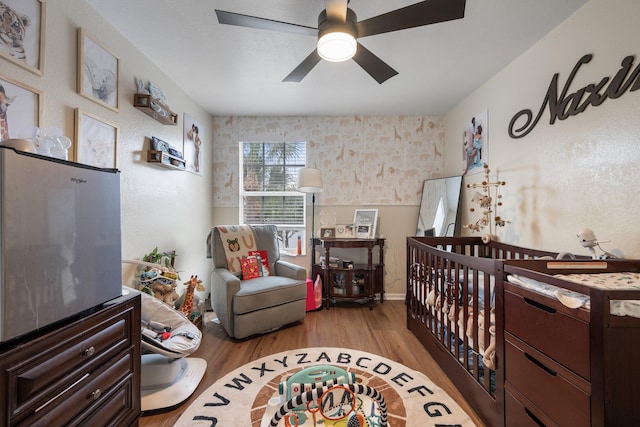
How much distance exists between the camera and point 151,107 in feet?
6.91

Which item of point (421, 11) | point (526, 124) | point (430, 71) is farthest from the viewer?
point (430, 71)

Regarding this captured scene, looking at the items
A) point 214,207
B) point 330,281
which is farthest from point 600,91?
point 214,207

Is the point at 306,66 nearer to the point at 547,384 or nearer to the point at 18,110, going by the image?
the point at 18,110

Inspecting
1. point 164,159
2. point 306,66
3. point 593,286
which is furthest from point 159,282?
point 593,286

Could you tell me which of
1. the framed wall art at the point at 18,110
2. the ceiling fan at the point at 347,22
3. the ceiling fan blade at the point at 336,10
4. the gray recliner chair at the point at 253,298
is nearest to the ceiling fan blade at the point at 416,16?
the ceiling fan at the point at 347,22

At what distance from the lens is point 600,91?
1.56 meters

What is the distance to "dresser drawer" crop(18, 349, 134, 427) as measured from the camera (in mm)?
882

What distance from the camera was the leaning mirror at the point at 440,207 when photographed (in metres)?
3.11

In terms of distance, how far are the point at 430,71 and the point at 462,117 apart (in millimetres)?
964

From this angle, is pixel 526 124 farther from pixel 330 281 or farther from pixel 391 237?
pixel 330 281

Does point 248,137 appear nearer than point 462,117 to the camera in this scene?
No

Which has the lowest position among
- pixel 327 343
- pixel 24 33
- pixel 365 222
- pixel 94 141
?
pixel 327 343

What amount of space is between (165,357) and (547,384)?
205cm

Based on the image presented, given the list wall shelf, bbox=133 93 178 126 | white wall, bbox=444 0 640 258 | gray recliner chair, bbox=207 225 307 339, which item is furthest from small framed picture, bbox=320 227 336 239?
wall shelf, bbox=133 93 178 126
